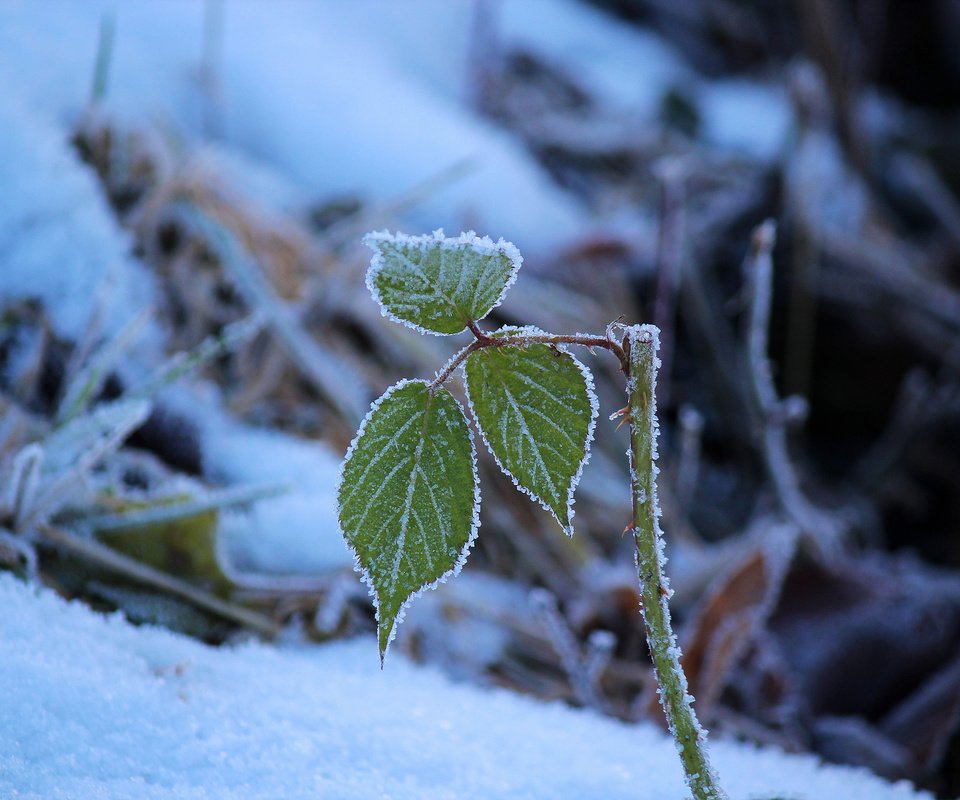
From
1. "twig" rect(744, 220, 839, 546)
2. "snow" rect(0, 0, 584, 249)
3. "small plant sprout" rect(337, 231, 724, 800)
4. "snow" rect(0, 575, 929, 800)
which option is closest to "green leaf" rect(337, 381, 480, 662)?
"small plant sprout" rect(337, 231, 724, 800)

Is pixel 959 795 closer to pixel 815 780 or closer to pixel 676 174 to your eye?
pixel 815 780

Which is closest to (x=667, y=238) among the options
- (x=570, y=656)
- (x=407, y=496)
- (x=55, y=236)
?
(x=570, y=656)

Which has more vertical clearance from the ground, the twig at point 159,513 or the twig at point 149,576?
Result: the twig at point 159,513

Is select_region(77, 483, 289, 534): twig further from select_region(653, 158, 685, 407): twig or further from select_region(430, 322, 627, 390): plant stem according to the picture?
select_region(653, 158, 685, 407): twig

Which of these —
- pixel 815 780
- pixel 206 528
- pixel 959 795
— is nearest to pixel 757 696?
pixel 959 795

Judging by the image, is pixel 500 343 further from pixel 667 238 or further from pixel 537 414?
pixel 667 238

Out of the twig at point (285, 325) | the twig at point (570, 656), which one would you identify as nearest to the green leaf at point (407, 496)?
the twig at point (570, 656)

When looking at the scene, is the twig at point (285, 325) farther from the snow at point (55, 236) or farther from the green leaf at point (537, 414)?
the green leaf at point (537, 414)
